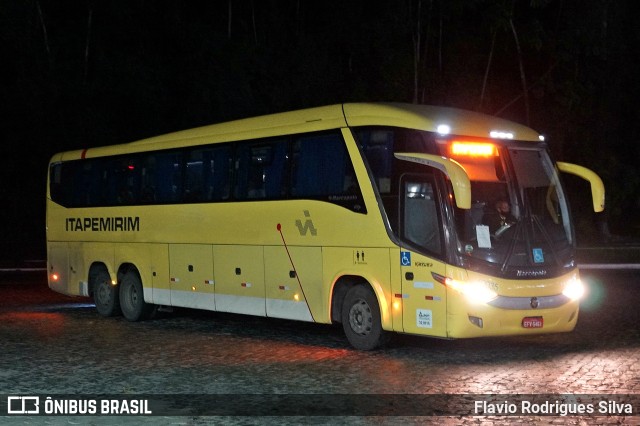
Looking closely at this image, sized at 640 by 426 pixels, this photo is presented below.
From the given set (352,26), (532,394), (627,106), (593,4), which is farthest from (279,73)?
(532,394)

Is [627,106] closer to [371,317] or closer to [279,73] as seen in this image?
[279,73]

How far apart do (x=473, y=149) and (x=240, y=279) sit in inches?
191

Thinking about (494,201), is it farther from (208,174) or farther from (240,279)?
(208,174)

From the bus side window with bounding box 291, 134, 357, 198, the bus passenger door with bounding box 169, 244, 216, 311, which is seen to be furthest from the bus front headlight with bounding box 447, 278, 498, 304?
the bus passenger door with bounding box 169, 244, 216, 311

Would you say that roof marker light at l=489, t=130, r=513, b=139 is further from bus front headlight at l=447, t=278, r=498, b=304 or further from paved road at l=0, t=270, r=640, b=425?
paved road at l=0, t=270, r=640, b=425

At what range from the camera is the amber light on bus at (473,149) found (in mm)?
14539

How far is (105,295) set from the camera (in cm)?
2077

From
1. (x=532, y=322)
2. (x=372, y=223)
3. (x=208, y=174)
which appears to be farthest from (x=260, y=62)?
(x=532, y=322)

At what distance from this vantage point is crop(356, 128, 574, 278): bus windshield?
45.7ft

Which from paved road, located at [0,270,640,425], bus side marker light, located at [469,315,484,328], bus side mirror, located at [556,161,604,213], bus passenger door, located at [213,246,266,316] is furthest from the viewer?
bus passenger door, located at [213,246,266,316]

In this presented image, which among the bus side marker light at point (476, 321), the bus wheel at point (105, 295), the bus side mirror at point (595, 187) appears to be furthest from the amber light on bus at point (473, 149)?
the bus wheel at point (105, 295)

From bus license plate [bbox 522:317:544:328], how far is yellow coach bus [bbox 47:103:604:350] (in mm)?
21

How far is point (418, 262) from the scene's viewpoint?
1419 centimetres

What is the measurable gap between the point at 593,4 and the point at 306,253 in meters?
34.2
